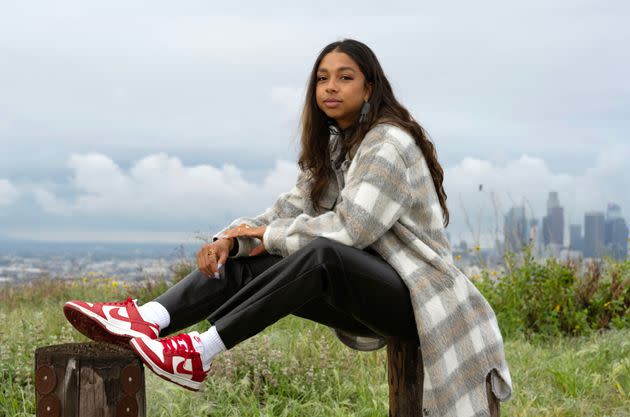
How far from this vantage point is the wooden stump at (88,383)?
2869 mm

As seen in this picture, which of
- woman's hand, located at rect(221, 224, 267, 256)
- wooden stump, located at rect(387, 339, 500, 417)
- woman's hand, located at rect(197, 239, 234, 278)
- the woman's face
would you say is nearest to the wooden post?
wooden stump, located at rect(387, 339, 500, 417)

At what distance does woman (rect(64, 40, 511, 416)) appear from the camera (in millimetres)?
2973

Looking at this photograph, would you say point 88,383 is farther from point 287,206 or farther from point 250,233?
point 287,206

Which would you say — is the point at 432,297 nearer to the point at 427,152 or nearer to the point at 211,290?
the point at 427,152

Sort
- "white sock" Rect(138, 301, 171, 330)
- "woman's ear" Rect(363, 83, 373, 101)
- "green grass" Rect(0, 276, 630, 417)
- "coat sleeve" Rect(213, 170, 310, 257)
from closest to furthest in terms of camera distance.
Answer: "white sock" Rect(138, 301, 171, 330), "woman's ear" Rect(363, 83, 373, 101), "coat sleeve" Rect(213, 170, 310, 257), "green grass" Rect(0, 276, 630, 417)

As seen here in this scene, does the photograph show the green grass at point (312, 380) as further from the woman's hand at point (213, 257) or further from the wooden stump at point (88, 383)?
the wooden stump at point (88, 383)

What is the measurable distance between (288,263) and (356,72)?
3.20 ft

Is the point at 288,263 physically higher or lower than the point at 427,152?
lower

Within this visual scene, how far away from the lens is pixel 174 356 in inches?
115

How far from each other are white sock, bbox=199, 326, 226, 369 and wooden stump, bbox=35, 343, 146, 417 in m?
0.24

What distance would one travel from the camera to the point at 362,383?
4.50 meters

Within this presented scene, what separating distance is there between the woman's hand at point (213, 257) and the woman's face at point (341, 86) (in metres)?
0.75

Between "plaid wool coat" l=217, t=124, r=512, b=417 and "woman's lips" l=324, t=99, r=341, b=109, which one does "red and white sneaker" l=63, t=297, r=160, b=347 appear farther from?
"woman's lips" l=324, t=99, r=341, b=109

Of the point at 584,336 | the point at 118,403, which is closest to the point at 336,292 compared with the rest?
the point at 118,403
